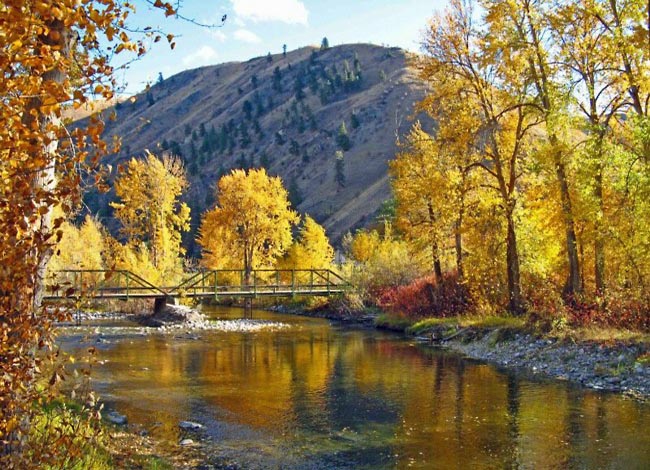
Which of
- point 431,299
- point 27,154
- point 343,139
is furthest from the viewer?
point 343,139

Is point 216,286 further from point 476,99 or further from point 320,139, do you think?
point 320,139

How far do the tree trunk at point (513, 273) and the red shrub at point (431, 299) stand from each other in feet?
11.1

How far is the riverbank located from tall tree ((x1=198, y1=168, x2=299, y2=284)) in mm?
22043

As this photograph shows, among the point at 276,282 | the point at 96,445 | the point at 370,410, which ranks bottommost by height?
the point at 370,410

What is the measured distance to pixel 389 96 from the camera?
148m

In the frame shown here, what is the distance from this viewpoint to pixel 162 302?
36.4 metres

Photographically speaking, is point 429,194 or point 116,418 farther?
point 429,194

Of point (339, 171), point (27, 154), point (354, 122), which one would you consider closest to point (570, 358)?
point (27, 154)

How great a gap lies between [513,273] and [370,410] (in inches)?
484

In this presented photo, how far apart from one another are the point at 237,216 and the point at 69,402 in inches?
1395

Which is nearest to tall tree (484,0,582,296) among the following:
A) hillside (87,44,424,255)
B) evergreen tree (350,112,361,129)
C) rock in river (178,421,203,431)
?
rock in river (178,421,203,431)

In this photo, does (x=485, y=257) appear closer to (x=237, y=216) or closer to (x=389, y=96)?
(x=237, y=216)

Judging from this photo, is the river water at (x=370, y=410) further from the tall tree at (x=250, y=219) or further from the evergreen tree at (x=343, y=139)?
the evergreen tree at (x=343, y=139)

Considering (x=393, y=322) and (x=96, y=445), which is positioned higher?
(x=96, y=445)
